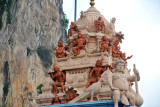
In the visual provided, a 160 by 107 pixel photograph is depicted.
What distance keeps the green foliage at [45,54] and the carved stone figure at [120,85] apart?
43.8 metres

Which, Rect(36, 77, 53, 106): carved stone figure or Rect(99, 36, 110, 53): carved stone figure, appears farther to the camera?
Rect(99, 36, 110, 53): carved stone figure

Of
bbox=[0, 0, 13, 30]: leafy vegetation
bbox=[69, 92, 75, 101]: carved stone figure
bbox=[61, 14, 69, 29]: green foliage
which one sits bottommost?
bbox=[69, 92, 75, 101]: carved stone figure

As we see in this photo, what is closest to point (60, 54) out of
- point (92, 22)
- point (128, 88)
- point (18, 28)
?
point (92, 22)

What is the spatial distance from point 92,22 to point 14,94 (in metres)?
31.0

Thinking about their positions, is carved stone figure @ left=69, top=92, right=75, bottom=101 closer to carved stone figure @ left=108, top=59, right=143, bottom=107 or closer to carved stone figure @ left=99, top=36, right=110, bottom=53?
carved stone figure @ left=99, top=36, right=110, bottom=53

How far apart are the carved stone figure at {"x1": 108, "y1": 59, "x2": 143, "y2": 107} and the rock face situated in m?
33.6

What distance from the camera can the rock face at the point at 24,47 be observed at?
46.8 meters

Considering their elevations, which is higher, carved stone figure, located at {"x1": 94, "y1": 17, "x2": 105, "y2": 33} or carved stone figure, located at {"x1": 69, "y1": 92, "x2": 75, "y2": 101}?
carved stone figure, located at {"x1": 94, "y1": 17, "x2": 105, "y2": 33}

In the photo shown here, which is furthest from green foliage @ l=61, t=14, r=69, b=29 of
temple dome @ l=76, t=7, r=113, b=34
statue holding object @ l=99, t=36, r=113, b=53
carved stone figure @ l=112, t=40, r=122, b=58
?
statue holding object @ l=99, t=36, r=113, b=53

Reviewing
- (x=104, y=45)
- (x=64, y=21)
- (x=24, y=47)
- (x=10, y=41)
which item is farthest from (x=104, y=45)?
(x=64, y=21)

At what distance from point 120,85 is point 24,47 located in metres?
40.0

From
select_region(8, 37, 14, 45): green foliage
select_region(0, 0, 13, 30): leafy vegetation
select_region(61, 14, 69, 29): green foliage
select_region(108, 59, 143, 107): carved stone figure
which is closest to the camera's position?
select_region(108, 59, 143, 107): carved stone figure

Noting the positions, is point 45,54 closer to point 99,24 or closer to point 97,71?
point 99,24

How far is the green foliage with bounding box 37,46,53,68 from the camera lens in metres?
56.8
